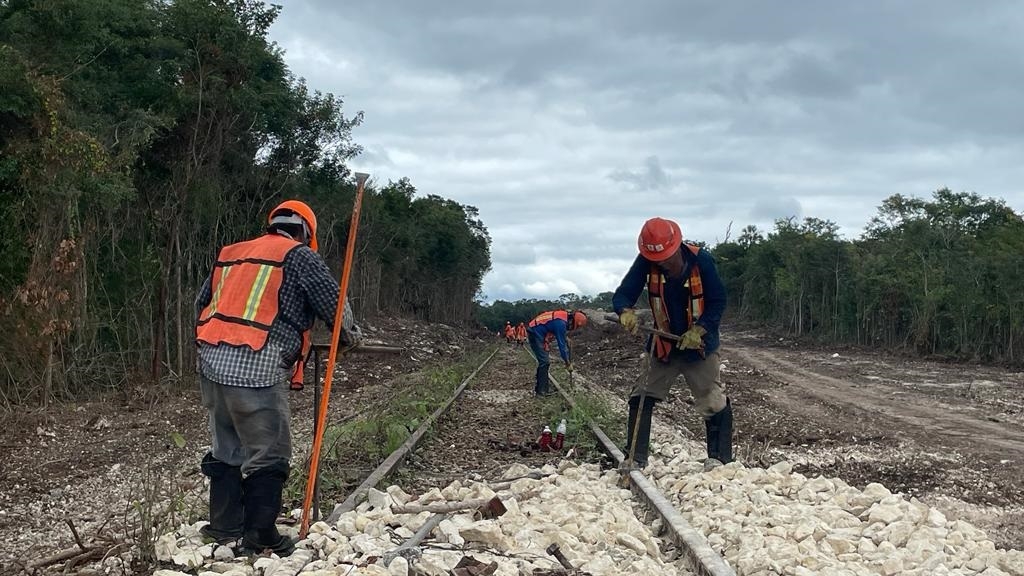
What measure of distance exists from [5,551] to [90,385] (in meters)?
9.62

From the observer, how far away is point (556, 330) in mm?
13094

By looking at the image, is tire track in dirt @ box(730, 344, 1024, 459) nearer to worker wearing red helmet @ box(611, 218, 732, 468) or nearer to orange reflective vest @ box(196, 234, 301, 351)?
worker wearing red helmet @ box(611, 218, 732, 468)

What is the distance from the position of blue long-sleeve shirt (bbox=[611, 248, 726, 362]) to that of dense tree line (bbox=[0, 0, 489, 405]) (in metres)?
8.56

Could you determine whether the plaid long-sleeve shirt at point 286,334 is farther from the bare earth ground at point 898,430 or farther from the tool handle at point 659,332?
the bare earth ground at point 898,430

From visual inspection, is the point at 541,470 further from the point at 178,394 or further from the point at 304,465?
the point at 178,394

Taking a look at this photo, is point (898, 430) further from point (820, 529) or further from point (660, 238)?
point (820, 529)

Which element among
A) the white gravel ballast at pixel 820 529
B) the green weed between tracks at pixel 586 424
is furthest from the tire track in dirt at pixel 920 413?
the white gravel ballast at pixel 820 529

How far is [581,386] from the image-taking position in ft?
54.3

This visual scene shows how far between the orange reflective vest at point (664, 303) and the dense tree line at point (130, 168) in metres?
8.70

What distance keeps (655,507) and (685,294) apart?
1.74m

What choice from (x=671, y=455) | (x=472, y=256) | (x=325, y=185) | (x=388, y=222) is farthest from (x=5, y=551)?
(x=472, y=256)

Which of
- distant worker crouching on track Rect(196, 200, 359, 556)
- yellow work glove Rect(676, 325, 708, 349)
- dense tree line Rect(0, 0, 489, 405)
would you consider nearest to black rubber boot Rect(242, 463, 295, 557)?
distant worker crouching on track Rect(196, 200, 359, 556)

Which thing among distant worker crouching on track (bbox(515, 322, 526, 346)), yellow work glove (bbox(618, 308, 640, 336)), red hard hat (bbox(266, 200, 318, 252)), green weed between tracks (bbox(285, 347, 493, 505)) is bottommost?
distant worker crouching on track (bbox(515, 322, 526, 346))

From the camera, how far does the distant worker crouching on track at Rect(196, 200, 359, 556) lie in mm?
4074
